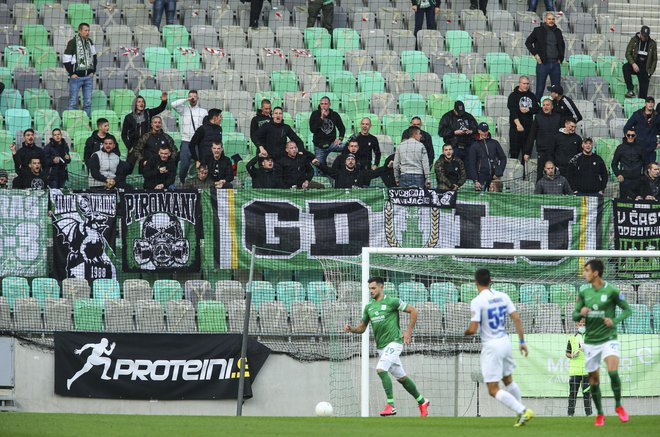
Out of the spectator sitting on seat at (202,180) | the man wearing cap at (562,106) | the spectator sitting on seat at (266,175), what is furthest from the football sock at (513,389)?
the man wearing cap at (562,106)

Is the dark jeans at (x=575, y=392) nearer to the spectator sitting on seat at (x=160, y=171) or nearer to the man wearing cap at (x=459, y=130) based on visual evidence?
the man wearing cap at (x=459, y=130)

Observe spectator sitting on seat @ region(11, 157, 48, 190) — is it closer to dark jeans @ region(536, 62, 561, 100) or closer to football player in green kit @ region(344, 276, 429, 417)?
football player in green kit @ region(344, 276, 429, 417)

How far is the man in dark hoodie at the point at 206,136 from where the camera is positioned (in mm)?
19875

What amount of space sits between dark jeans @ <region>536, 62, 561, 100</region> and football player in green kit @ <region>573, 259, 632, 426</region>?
394 inches

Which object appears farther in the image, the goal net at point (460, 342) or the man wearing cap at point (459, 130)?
the man wearing cap at point (459, 130)

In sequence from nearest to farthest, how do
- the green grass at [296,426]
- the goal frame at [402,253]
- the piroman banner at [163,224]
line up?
the green grass at [296,426] < the goal frame at [402,253] < the piroman banner at [163,224]

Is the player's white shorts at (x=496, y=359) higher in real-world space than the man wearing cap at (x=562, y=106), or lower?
lower

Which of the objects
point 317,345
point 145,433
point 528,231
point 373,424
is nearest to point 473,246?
point 528,231

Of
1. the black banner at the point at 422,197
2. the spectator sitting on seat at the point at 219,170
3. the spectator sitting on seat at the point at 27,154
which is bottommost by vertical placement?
the black banner at the point at 422,197

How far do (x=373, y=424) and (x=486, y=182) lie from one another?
758 centimetres

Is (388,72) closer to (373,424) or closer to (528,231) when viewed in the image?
(528,231)

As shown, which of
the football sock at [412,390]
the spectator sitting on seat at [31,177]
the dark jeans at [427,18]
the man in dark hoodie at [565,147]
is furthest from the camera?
the dark jeans at [427,18]

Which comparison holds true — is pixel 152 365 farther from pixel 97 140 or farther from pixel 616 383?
pixel 616 383

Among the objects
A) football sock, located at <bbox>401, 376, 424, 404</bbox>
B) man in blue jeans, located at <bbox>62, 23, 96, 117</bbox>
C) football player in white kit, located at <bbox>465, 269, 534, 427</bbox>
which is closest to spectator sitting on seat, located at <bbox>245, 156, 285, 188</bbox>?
man in blue jeans, located at <bbox>62, 23, 96, 117</bbox>
